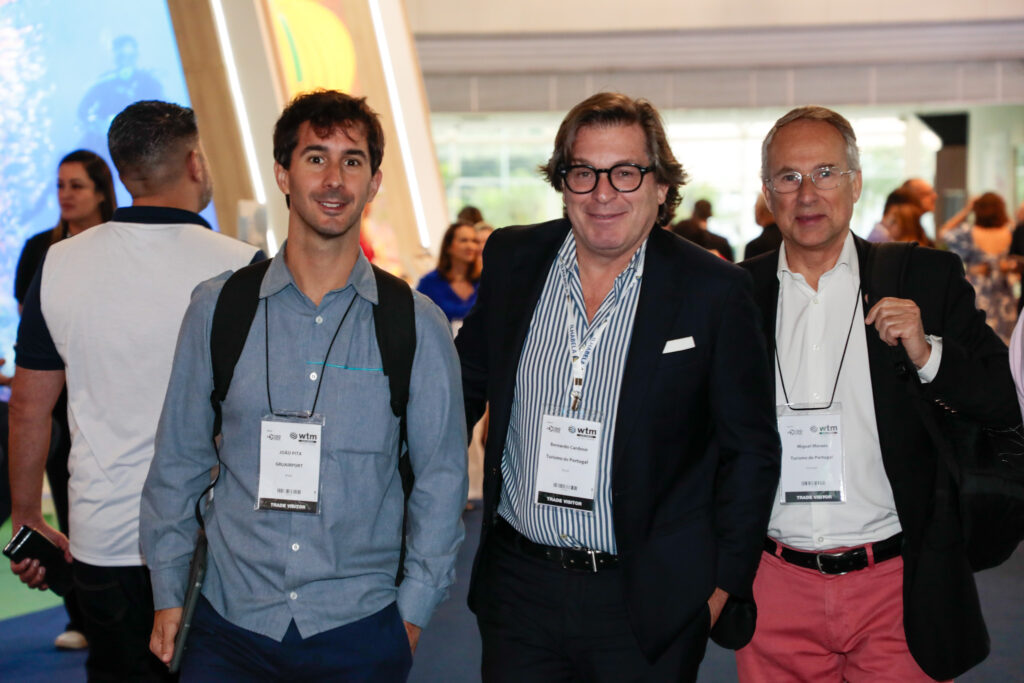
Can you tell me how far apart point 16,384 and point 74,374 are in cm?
23

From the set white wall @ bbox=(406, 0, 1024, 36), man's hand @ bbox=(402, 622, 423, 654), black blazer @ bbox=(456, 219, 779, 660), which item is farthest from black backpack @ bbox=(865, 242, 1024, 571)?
white wall @ bbox=(406, 0, 1024, 36)

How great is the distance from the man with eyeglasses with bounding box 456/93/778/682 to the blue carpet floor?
83.4 inches

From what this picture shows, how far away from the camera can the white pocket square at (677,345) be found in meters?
2.07

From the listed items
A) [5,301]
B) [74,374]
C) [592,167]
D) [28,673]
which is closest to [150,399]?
[74,374]

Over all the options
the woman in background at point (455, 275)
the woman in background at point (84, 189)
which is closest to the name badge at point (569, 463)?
the woman in background at point (84, 189)

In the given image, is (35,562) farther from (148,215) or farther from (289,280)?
(289,280)

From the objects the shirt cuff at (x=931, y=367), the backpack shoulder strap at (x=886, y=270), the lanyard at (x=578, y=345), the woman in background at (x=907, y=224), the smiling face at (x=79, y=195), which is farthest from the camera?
the woman in background at (x=907, y=224)

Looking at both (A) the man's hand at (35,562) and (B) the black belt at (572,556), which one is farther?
(A) the man's hand at (35,562)

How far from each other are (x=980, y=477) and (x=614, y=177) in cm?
100

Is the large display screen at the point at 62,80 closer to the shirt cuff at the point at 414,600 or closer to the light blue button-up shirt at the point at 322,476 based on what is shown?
the light blue button-up shirt at the point at 322,476

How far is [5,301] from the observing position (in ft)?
18.1

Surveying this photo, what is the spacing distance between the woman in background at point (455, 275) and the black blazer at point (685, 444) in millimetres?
4439

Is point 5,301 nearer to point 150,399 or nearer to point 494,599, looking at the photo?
point 150,399

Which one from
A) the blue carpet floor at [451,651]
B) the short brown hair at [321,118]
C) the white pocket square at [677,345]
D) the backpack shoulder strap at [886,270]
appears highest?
the short brown hair at [321,118]
